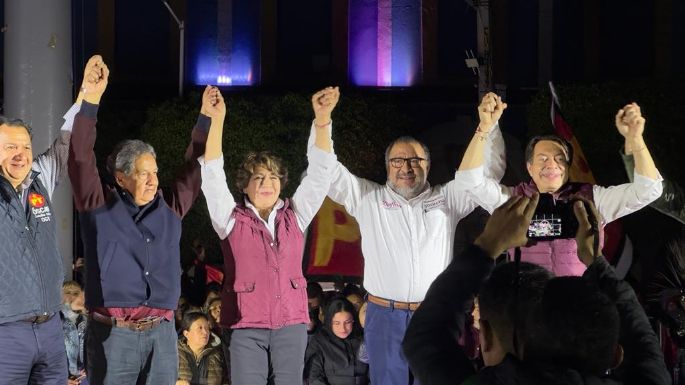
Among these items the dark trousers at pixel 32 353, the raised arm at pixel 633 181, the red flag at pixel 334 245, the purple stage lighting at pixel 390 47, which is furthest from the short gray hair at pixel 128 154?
the purple stage lighting at pixel 390 47

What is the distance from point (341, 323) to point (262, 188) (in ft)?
8.02

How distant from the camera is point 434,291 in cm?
295

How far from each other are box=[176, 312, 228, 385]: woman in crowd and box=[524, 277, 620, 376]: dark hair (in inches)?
227

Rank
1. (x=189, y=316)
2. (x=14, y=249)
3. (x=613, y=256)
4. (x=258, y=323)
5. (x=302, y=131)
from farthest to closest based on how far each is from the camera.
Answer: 1. (x=302, y=131)
2. (x=613, y=256)
3. (x=189, y=316)
4. (x=258, y=323)
5. (x=14, y=249)

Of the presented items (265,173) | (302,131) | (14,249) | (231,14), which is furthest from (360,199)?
(231,14)

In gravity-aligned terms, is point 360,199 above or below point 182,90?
below

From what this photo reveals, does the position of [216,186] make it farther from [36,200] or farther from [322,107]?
[36,200]

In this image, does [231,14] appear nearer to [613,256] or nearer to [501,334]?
[613,256]

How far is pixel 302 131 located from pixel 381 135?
149 cm

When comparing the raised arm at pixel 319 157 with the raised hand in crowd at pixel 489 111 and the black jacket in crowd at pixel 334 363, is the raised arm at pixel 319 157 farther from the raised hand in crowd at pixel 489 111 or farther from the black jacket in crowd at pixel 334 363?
the black jacket in crowd at pixel 334 363

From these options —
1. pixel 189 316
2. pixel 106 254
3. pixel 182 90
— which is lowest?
pixel 189 316

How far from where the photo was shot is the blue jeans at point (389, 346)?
630cm

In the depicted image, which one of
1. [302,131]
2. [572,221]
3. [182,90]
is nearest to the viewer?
[572,221]

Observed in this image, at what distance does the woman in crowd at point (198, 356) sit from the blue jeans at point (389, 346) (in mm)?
2225
